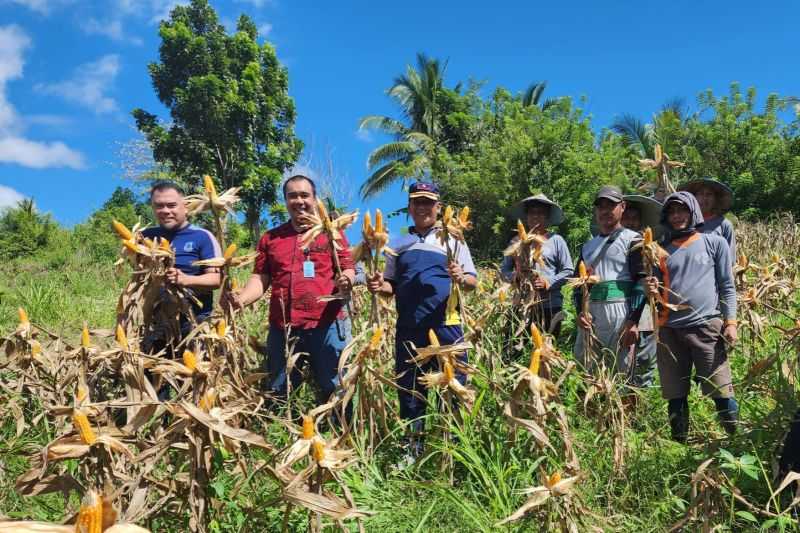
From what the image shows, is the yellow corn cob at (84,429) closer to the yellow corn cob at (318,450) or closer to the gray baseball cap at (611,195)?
the yellow corn cob at (318,450)

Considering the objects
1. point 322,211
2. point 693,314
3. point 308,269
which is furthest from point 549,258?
point 322,211

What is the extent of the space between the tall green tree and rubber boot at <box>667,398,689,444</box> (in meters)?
16.6

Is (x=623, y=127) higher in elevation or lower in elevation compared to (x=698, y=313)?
higher

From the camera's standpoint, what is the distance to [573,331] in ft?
14.9

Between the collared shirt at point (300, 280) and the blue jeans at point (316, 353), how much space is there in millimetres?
51

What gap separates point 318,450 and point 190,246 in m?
1.78

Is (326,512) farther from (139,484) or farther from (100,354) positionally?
(100,354)

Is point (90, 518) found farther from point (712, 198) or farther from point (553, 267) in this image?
point (712, 198)

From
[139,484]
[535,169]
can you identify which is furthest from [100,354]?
[535,169]

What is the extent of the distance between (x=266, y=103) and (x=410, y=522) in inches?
762

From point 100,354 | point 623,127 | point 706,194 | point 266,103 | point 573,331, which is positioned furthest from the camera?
point 623,127

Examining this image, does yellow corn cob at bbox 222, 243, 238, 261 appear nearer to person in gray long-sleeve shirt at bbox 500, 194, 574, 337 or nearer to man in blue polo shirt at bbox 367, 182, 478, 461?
man in blue polo shirt at bbox 367, 182, 478, 461

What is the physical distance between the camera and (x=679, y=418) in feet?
8.89

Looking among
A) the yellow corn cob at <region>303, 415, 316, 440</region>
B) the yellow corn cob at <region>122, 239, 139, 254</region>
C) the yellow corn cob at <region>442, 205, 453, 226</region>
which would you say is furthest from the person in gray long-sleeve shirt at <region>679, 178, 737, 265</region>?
the yellow corn cob at <region>122, 239, 139, 254</region>
